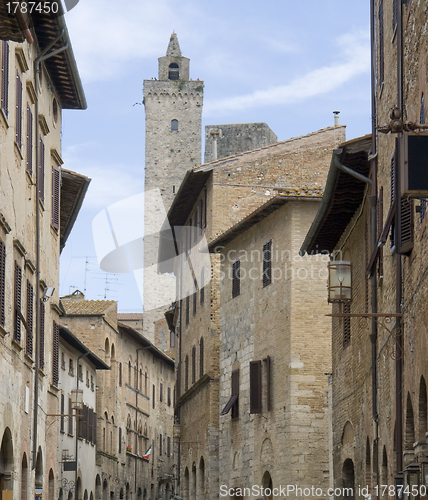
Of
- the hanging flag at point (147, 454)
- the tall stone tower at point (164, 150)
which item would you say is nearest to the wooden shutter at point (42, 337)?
the hanging flag at point (147, 454)

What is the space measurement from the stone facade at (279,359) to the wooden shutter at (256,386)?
27 millimetres

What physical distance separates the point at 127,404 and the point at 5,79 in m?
35.3

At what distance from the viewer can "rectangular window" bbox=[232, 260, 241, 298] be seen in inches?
1094

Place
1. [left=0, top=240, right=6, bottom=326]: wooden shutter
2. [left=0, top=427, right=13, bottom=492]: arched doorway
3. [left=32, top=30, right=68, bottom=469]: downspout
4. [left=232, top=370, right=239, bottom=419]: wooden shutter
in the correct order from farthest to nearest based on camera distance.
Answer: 1. [left=232, top=370, right=239, bottom=419]: wooden shutter
2. [left=32, top=30, right=68, bottom=469]: downspout
3. [left=0, top=427, right=13, bottom=492]: arched doorway
4. [left=0, top=240, right=6, bottom=326]: wooden shutter

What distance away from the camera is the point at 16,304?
621 inches

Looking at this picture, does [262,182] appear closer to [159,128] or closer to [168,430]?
[168,430]

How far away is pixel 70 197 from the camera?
23688 millimetres

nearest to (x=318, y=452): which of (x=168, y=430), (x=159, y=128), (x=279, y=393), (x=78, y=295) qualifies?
(x=279, y=393)

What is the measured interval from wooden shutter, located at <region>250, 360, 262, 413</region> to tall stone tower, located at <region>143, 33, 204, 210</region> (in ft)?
132

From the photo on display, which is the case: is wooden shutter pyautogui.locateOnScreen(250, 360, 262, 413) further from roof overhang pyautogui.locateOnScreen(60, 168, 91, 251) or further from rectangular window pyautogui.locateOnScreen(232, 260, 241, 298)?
roof overhang pyautogui.locateOnScreen(60, 168, 91, 251)

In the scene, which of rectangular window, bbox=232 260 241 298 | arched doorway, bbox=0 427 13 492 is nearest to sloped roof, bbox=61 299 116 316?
rectangular window, bbox=232 260 241 298

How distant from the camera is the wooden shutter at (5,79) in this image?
14414 mm

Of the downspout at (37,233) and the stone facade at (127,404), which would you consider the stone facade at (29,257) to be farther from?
the stone facade at (127,404)

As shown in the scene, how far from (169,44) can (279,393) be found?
51.2 metres
